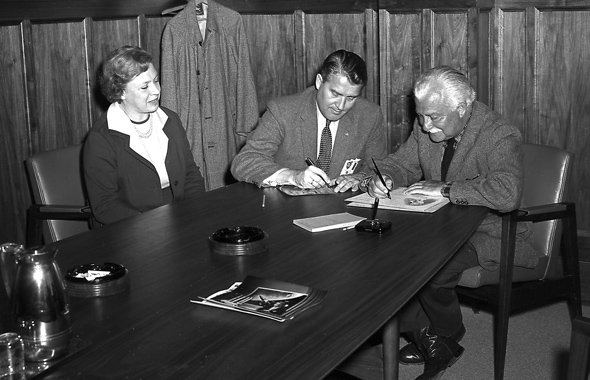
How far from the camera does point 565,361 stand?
13.0 feet

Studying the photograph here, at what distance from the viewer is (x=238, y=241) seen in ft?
9.12

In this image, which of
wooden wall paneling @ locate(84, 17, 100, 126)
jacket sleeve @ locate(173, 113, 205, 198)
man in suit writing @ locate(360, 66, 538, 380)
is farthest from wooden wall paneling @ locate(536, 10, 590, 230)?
wooden wall paneling @ locate(84, 17, 100, 126)

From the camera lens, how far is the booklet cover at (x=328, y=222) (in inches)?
121

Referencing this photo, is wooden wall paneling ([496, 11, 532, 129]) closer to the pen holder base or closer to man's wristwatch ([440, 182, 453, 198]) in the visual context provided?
man's wristwatch ([440, 182, 453, 198])

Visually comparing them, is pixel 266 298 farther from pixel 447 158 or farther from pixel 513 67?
pixel 513 67

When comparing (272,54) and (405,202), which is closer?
(405,202)

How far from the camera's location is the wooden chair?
352 cm

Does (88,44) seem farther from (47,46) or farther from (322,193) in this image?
(322,193)

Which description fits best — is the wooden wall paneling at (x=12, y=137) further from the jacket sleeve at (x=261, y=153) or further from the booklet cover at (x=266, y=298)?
the booklet cover at (x=266, y=298)

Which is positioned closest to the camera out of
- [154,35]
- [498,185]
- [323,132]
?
[498,185]

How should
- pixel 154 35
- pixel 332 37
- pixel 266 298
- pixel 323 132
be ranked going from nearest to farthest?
pixel 266 298 < pixel 323 132 < pixel 332 37 < pixel 154 35

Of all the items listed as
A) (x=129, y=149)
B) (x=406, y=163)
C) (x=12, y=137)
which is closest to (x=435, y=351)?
(x=406, y=163)

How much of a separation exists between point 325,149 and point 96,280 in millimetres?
1857

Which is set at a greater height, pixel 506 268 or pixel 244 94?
pixel 244 94
